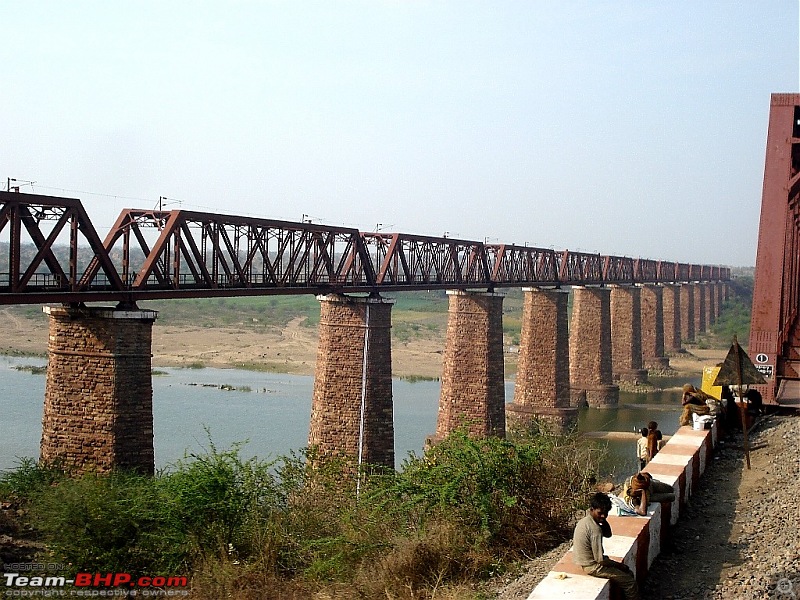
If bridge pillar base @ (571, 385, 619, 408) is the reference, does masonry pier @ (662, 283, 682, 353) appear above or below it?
above

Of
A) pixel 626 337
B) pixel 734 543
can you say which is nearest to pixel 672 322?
pixel 626 337

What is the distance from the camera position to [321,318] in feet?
82.4

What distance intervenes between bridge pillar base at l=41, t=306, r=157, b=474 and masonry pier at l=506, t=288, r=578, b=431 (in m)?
23.2

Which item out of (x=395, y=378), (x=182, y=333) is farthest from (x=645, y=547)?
(x=182, y=333)

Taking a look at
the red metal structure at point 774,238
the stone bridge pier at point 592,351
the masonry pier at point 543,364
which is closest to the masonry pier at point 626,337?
the stone bridge pier at point 592,351

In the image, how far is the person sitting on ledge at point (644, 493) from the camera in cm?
908

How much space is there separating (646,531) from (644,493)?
455 millimetres

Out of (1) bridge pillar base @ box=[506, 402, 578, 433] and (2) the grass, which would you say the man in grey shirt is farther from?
(1) bridge pillar base @ box=[506, 402, 578, 433]

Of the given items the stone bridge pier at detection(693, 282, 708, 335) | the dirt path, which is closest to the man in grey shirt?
the dirt path

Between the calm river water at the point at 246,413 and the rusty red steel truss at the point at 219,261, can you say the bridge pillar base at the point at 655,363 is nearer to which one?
the calm river water at the point at 246,413

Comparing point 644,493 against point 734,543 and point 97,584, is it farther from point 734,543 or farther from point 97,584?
point 97,584

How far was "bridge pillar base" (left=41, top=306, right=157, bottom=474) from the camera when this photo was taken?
16.7m

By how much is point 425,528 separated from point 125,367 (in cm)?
768

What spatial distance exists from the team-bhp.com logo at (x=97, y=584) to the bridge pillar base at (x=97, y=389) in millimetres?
5287
